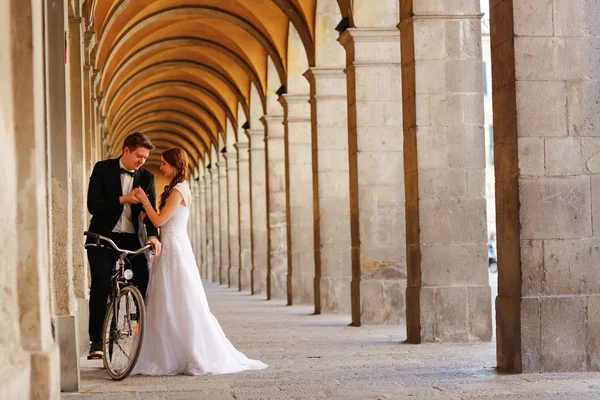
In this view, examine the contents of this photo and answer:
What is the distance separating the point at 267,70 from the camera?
23.6 meters

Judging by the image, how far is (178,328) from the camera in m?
7.94

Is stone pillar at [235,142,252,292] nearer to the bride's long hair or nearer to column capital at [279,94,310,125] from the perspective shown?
column capital at [279,94,310,125]

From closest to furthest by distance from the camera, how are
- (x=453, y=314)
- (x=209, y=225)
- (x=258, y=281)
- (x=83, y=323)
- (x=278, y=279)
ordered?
(x=83, y=323) → (x=453, y=314) → (x=278, y=279) → (x=258, y=281) → (x=209, y=225)

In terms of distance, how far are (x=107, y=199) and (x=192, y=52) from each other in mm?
20201

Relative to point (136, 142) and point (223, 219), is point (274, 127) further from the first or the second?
point (136, 142)

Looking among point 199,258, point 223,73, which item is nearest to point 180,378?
point 223,73

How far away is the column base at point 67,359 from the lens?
7.04 meters

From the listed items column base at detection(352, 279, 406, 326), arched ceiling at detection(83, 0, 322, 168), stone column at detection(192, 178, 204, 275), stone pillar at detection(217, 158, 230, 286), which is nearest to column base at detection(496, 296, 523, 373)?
column base at detection(352, 279, 406, 326)

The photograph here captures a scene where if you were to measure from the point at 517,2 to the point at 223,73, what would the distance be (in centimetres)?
2063

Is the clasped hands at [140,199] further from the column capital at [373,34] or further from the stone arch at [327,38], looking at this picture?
the stone arch at [327,38]

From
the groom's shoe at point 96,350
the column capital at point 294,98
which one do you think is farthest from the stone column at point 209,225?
the groom's shoe at point 96,350

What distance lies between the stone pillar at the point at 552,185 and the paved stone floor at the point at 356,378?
0.35 m

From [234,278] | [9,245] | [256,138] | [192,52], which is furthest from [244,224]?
[9,245]

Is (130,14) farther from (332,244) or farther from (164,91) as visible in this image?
(164,91)
